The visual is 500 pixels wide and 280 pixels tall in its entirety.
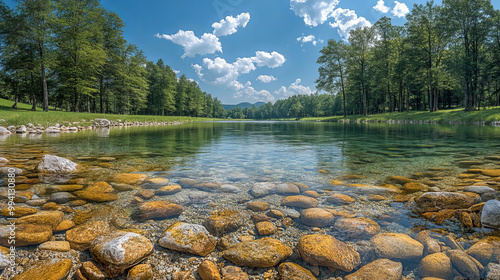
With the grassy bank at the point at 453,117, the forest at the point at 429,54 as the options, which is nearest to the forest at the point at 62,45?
the forest at the point at 429,54

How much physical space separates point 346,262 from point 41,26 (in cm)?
4197

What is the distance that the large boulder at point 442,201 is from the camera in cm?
394

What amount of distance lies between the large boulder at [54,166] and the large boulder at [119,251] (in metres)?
4.75

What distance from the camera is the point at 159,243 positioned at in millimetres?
2947

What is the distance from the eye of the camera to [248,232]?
3.34m

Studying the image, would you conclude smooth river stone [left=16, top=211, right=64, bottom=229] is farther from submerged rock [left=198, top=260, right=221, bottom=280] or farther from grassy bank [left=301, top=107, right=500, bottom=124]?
grassy bank [left=301, top=107, right=500, bottom=124]

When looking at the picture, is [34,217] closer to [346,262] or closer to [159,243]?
[159,243]

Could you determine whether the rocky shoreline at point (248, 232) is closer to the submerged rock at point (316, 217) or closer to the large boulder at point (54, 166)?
the submerged rock at point (316, 217)

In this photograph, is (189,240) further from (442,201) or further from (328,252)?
(442,201)

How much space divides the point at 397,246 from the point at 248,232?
197 centimetres

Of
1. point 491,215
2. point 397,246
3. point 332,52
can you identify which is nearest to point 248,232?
point 397,246

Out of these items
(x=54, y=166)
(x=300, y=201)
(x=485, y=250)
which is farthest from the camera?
(x=54, y=166)

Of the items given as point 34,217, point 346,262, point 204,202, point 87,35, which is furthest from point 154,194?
point 87,35

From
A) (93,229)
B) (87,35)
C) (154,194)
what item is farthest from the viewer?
(87,35)
